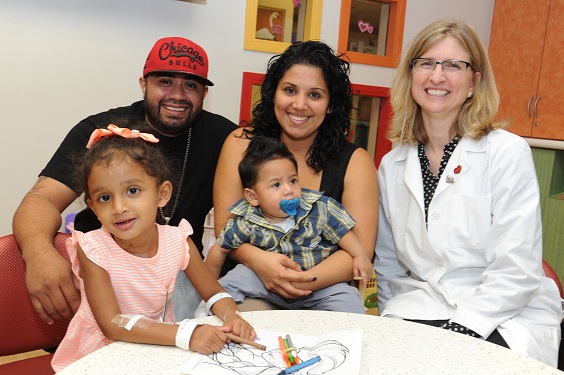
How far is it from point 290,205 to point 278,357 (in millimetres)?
788

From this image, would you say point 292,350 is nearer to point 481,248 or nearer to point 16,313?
point 16,313

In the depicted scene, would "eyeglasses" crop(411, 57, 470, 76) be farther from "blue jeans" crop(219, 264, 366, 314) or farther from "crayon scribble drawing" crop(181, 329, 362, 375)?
"crayon scribble drawing" crop(181, 329, 362, 375)

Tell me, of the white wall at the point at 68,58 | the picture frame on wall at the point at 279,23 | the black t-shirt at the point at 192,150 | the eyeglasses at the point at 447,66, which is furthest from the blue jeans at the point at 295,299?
the picture frame on wall at the point at 279,23

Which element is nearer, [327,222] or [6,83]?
[327,222]

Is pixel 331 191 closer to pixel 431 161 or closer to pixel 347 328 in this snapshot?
pixel 431 161

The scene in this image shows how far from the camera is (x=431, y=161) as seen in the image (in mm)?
1897

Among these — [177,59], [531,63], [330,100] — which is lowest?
[330,100]

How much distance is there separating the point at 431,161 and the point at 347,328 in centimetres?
88

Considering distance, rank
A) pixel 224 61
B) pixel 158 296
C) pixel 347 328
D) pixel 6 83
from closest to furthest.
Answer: pixel 347 328 < pixel 158 296 < pixel 6 83 < pixel 224 61

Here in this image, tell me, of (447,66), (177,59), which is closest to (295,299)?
(447,66)

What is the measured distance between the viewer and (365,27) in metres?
3.71

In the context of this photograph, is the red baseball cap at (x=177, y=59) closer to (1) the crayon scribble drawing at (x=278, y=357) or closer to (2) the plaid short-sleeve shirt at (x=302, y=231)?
(2) the plaid short-sleeve shirt at (x=302, y=231)

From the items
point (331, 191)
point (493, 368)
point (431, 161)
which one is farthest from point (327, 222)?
point (493, 368)

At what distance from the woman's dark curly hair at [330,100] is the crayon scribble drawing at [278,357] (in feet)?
3.14
